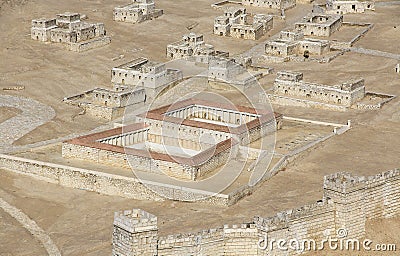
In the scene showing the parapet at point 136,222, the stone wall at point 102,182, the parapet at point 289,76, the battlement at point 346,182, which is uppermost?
the parapet at point 136,222

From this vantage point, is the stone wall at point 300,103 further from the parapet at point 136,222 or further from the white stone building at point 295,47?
the parapet at point 136,222

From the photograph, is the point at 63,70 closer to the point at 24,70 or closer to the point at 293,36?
the point at 24,70

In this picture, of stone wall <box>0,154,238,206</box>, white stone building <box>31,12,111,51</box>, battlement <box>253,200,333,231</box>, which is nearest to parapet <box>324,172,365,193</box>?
battlement <box>253,200,333,231</box>

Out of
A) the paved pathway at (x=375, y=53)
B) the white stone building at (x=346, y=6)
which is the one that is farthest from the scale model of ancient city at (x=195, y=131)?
the white stone building at (x=346, y=6)

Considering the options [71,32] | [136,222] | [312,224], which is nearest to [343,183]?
[312,224]

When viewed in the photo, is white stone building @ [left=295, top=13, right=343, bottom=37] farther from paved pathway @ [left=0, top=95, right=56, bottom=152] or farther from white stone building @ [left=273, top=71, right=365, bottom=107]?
paved pathway @ [left=0, top=95, right=56, bottom=152]
